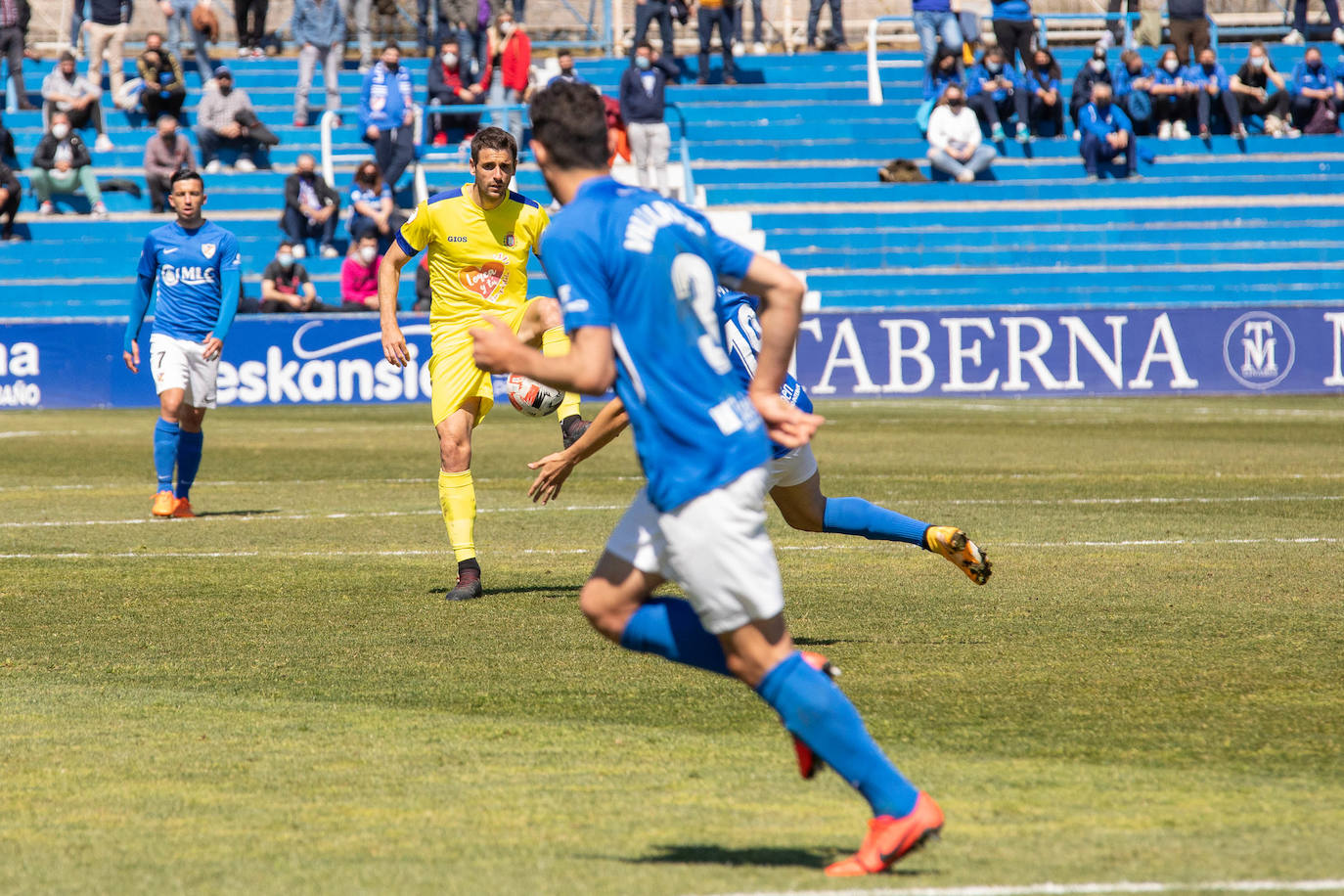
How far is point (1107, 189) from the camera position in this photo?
3175 cm

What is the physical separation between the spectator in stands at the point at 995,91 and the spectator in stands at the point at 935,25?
0.63 metres

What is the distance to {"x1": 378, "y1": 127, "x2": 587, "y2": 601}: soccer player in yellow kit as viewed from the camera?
924 centimetres

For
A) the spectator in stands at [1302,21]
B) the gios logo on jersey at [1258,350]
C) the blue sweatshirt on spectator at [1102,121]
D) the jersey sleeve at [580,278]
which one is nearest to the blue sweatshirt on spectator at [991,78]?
the blue sweatshirt on spectator at [1102,121]

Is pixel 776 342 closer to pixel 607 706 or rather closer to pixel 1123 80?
pixel 607 706

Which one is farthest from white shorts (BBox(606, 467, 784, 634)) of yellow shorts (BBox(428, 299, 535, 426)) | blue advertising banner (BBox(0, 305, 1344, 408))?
blue advertising banner (BBox(0, 305, 1344, 408))

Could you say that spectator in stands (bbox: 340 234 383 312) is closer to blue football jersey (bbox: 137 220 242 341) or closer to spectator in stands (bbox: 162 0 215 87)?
spectator in stands (bbox: 162 0 215 87)

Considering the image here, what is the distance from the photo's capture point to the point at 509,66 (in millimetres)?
31047

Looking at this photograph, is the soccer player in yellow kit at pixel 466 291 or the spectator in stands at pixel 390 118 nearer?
the soccer player in yellow kit at pixel 466 291

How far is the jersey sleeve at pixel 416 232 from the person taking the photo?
9539 mm

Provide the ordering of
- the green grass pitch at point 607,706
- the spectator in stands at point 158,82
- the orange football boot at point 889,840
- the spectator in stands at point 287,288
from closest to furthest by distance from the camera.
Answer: the orange football boot at point 889,840 → the green grass pitch at point 607,706 → the spectator in stands at point 287,288 → the spectator in stands at point 158,82

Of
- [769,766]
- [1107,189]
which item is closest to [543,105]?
[769,766]

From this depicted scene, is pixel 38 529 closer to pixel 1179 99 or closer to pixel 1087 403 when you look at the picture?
pixel 1087 403

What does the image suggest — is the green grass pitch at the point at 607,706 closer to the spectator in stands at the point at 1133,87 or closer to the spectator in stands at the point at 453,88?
the spectator in stands at the point at 453,88

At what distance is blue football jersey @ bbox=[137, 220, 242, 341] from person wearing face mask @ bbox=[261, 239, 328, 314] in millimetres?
12530
